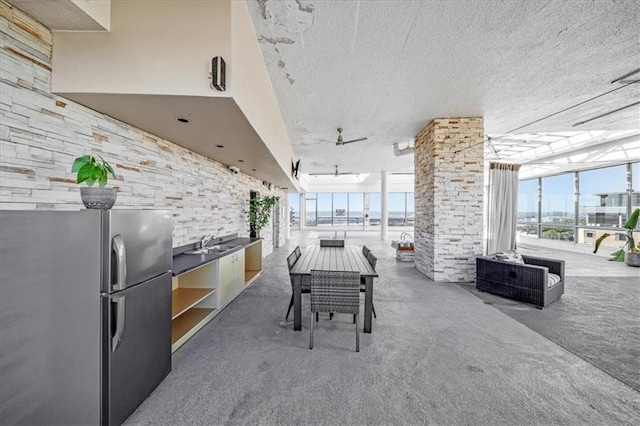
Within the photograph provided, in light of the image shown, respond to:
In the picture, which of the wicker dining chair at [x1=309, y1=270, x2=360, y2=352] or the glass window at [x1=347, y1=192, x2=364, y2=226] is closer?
the wicker dining chair at [x1=309, y1=270, x2=360, y2=352]

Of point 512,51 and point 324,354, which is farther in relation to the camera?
point 512,51

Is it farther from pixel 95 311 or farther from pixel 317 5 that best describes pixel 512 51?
pixel 95 311

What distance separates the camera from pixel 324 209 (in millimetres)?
18562

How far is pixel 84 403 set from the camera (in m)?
1.56

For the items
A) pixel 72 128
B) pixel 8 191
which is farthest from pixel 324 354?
pixel 72 128

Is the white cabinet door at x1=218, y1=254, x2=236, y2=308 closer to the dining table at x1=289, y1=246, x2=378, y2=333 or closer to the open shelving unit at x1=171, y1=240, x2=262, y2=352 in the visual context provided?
the open shelving unit at x1=171, y1=240, x2=262, y2=352

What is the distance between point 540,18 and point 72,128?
168 inches

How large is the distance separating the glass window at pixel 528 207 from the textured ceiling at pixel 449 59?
6.34 metres

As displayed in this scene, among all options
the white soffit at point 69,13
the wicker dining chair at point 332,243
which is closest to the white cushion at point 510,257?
the wicker dining chair at point 332,243

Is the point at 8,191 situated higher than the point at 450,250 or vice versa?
the point at 8,191

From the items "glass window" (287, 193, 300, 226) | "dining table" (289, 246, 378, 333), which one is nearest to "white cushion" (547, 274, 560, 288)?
"dining table" (289, 246, 378, 333)

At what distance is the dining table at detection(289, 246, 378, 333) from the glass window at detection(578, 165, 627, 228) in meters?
9.47

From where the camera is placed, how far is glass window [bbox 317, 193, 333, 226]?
59.8 ft

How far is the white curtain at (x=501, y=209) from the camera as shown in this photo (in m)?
5.41
